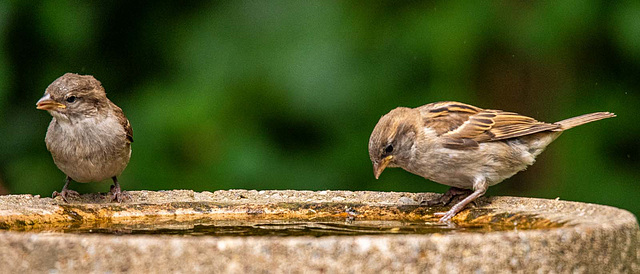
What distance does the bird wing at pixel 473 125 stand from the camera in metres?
3.78

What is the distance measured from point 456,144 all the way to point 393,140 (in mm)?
303

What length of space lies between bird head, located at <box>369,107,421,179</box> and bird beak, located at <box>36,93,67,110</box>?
4.75ft

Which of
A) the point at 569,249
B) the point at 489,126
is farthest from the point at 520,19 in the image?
the point at 569,249

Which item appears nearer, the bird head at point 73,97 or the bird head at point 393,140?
the bird head at point 393,140

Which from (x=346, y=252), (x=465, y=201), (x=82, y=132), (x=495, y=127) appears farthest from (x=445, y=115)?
(x=346, y=252)

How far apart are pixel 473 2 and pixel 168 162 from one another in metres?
1.92

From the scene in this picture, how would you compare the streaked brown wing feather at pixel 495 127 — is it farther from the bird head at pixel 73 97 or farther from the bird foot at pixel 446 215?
the bird head at pixel 73 97

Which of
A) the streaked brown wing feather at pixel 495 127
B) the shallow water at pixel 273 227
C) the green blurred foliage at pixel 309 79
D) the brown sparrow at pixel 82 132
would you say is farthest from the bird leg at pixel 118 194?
the streaked brown wing feather at pixel 495 127

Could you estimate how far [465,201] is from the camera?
3424 millimetres

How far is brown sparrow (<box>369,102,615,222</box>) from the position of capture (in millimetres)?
3680

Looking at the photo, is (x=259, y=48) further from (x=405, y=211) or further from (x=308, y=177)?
(x=405, y=211)

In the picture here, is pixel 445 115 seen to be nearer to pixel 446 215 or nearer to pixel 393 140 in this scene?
pixel 393 140

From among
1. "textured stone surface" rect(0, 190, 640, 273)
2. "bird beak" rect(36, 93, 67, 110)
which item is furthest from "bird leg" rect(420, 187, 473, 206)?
"bird beak" rect(36, 93, 67, 110)

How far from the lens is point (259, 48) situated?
480 cm
